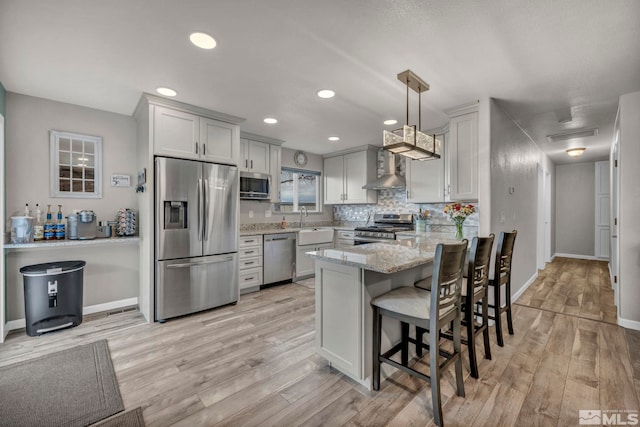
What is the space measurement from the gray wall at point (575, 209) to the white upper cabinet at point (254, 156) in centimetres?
735

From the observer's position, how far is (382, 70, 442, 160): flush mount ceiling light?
90.5 inches

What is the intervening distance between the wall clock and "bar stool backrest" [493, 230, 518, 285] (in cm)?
379

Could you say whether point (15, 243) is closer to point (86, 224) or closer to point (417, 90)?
point (86, 224)

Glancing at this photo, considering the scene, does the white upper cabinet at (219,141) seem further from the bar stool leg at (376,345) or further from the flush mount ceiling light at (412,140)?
the bar stool leg at (376,345)

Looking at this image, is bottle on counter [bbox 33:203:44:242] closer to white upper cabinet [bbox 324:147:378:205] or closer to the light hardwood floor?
the light hardwood floor

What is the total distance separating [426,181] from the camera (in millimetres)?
4234

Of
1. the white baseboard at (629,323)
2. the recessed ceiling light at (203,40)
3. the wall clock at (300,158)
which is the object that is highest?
the recessed ceiling light at (203,40)

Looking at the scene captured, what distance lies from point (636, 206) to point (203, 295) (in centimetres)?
474

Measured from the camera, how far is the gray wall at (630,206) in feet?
9.37

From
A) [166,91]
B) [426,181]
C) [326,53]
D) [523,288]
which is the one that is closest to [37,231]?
[166,91]

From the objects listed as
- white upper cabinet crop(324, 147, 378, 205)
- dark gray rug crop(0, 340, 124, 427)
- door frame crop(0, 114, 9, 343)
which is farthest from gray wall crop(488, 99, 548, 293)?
door frame crop(0, 114, 9, 343)

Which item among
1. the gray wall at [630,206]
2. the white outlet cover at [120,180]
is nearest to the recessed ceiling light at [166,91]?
the white outlet cover at [120,180]

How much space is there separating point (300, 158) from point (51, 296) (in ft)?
13.3

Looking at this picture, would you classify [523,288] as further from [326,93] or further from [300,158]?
[300,158]
